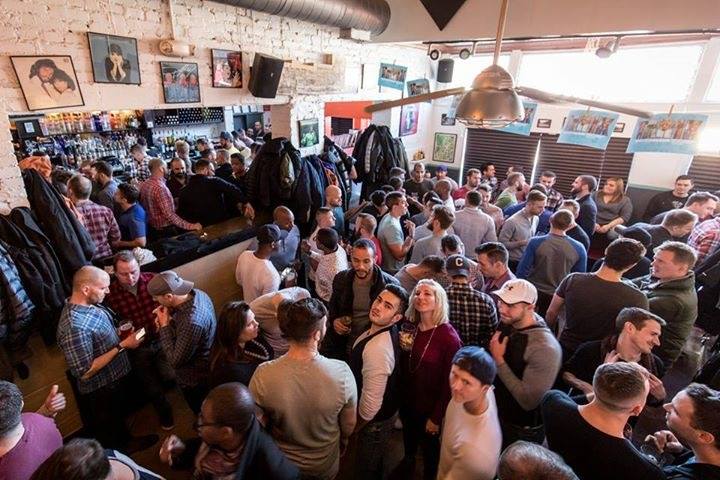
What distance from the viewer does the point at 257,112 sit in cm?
1211

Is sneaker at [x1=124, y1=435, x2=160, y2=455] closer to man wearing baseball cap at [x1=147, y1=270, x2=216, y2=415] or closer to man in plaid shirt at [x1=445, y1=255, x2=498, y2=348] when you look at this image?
man wearing baseball cap at [x1=147, y1=270, x2=216, y2=415]

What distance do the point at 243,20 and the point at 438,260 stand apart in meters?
3.82

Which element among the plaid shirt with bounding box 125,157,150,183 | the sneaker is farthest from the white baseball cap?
the plaid shirt with bounding box 125,157,150,183

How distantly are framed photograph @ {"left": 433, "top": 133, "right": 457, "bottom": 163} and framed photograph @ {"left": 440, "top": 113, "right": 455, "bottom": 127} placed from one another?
229 millimetres

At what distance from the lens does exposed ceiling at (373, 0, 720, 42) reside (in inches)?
171

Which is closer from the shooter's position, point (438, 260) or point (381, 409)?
point (381, 409)

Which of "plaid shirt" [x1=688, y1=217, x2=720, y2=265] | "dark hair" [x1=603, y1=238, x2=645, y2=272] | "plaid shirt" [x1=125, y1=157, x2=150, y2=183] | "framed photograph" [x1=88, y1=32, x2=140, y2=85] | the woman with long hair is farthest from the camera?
"plaid shirt" [x1=125, y1=157, x2=150, y2=183]

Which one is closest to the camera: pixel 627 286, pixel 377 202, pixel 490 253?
pixel 627 286

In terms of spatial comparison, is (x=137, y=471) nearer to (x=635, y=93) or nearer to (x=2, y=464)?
(x=2, y=464)

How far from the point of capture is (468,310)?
8.57 feet

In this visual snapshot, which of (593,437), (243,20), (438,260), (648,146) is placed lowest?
(593,437)

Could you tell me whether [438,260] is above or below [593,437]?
above

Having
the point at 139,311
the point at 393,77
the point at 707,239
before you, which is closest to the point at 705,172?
the point at 707,239

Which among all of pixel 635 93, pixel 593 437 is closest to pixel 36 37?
pixel 593 437
